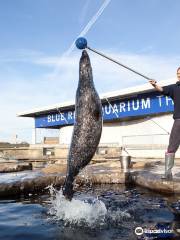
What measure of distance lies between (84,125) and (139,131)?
71.7 feet

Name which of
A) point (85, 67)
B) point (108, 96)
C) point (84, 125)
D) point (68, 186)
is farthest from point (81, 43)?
point (108, 96)

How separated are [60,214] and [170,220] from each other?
1805 mm

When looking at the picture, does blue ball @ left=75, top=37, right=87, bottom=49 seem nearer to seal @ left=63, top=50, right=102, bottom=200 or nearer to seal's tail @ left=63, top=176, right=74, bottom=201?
seal @ left=63, top=50, right=102, bottom=200

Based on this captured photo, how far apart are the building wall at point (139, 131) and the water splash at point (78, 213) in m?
12.9

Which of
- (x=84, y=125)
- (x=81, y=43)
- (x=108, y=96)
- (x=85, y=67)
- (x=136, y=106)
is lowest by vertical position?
(x=84, y=125)

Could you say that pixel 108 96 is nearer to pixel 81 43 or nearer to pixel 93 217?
pixel 93 217

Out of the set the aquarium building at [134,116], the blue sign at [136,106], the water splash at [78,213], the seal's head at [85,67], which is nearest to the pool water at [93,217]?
the water splash at [78,213]

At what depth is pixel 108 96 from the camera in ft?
89.2

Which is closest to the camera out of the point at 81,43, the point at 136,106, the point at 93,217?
the point at 81,43

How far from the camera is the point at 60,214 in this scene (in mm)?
6305

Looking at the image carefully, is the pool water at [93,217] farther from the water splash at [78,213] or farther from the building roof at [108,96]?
the building roof at [108,96]

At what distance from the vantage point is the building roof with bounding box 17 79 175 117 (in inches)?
946

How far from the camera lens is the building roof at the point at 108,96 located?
24.0 m

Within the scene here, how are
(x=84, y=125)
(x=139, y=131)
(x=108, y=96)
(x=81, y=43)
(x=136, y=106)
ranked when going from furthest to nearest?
1. (x=108, y=96)
2. (x=139, y=131)
3. (x=136, y=106)
4. (x=81, y=43)
5. (x=84, y=125)
